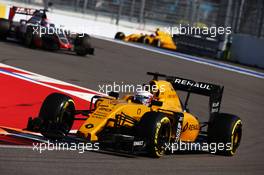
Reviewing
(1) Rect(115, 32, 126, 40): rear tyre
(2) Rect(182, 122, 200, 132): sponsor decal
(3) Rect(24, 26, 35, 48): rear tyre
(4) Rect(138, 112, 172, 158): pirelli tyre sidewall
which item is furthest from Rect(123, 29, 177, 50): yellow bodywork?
(4) Rect(138, 112, 172, 158): pirelli tyre sidewall

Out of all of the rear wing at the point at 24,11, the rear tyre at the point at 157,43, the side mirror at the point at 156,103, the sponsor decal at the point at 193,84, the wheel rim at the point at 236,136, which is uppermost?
the rear wing at the point at 24,11

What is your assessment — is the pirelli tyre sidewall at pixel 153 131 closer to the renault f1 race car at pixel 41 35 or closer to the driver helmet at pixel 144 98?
the driver helmet at pixel 144 98

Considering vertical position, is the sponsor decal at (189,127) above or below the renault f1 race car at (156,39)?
above

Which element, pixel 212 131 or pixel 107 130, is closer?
pixel 107 130

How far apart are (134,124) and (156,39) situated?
22.9m

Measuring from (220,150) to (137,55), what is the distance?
15150mm

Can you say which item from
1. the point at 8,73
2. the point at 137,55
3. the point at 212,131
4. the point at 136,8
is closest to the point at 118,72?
the point at 8,73

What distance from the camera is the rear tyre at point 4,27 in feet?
66.4

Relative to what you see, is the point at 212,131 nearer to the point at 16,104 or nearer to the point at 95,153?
the point at 95,153

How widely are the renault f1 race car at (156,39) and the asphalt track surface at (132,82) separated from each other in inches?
133

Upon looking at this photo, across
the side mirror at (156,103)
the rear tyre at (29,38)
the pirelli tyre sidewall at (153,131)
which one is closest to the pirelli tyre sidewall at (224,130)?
the side mirror at (156,103)

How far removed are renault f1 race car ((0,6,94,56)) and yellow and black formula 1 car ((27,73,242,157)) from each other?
10807 mm

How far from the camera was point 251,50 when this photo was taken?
27547 mm

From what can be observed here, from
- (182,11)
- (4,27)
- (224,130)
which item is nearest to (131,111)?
(224,130)
